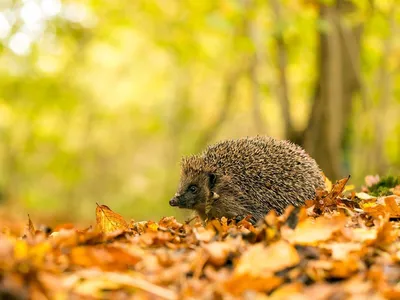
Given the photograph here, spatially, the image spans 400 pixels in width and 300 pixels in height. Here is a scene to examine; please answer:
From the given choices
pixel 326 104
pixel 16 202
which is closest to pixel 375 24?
pixel 326 104

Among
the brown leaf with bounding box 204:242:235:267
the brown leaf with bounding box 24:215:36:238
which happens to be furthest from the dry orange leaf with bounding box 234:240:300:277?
the brown leaf with bounding box 24:215:36:238

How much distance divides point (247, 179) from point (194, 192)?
602 millimetres

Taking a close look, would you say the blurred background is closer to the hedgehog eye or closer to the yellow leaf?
the hedgehog eye

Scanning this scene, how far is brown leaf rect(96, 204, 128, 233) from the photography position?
4051 millimetres

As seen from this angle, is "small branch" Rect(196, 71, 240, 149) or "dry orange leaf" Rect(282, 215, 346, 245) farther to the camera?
"small branch" Rect(196, 71, 240, 149)

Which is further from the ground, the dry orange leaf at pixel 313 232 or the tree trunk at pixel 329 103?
the tree trunk at pixel 329 103

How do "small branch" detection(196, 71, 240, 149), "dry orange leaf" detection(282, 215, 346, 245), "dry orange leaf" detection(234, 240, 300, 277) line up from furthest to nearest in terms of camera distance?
"small branch" detection(196, 71, 240, 149), "dry orange leaf" detection(282, 215, 346, 245), "dry orange leaf" detection(234, 240, 300, 277)

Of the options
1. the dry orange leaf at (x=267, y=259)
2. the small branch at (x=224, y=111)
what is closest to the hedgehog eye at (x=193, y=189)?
the dry orange leaf at (x=267, y=259)

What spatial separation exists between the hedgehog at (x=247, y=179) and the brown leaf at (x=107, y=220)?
131 centimetres

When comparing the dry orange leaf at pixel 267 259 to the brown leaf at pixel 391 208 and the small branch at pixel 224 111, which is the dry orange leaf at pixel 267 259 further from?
the small branch at pixel 224 111

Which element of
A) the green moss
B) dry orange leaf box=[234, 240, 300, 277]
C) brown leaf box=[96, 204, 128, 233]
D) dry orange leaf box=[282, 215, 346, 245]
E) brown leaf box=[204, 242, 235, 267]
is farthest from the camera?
the green moss

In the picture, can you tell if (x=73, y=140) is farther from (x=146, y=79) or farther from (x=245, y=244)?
(x=245, y=244)

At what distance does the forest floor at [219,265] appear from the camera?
237cm

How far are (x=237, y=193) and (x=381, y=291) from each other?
290 cm
